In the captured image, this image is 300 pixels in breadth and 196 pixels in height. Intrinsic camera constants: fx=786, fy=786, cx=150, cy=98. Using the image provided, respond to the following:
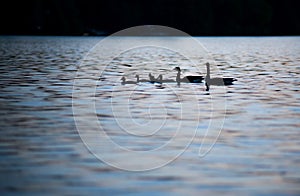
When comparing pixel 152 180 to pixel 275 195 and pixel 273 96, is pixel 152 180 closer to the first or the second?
pixel 275 195

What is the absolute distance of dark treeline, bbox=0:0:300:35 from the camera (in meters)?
162

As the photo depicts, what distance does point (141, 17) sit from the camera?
192125 millimetres

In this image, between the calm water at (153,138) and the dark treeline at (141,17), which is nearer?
the calm water at (153,138)

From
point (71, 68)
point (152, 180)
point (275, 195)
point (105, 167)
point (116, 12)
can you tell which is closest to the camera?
point (275, 195)

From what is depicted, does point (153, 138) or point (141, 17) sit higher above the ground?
point (153, 138)

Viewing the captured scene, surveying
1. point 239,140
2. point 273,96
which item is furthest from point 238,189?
point 273,96

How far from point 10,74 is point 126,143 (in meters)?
24.2

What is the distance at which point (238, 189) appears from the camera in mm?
14938

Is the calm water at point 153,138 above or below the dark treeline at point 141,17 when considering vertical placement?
above

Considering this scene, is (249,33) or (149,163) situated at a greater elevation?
(149,163)

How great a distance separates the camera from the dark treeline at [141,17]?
162125mm

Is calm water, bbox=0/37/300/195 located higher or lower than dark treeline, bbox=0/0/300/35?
higher

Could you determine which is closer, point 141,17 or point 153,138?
point 153,138

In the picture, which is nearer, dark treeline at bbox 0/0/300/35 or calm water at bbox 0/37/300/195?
calm water at bbox 0/37/300/195
